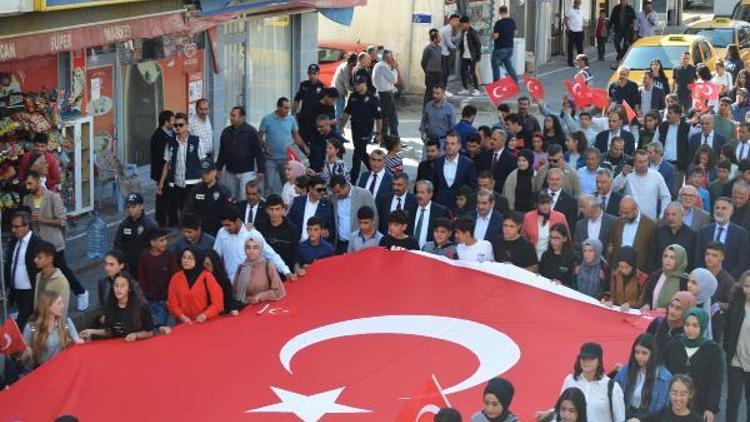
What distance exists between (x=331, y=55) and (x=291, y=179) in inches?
573

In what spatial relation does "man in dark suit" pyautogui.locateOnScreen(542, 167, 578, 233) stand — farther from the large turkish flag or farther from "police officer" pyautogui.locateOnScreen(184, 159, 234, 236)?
"police officer" pyautogui.locateOnScreen(184, 159, 234, 236)

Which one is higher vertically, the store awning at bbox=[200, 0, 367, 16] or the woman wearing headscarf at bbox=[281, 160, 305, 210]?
the store awning at bbox=[200, 0, 367, 16]

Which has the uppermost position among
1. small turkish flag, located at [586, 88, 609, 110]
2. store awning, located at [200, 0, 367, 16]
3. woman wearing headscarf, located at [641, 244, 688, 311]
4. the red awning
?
store awning, located at [200, 0, 367, 16]

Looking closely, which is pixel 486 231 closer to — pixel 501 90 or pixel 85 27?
pixel 85 27

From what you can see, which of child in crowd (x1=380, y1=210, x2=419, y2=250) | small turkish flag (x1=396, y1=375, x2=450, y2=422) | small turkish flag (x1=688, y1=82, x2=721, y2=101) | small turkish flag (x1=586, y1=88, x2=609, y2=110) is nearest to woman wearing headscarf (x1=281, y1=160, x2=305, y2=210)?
child in crowd (x1=380, y1=210, x2=419, y2=250)

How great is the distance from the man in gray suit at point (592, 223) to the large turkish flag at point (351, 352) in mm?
1432

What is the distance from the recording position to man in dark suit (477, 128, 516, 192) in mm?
18812

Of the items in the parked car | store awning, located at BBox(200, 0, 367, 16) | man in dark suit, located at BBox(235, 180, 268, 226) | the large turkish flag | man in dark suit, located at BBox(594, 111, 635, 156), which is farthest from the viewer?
the parked car

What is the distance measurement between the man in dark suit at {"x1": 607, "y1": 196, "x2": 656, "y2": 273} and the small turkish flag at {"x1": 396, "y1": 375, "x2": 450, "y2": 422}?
15.7ft

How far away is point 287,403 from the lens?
12.3 meters

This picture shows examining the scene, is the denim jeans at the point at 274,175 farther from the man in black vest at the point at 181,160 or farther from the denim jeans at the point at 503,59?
the denim jeans at the point at 503,59

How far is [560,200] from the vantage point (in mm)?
16891

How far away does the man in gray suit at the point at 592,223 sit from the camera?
16.0 metres

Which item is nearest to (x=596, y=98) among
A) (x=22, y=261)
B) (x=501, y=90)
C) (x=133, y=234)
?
(x=501, y=90)
